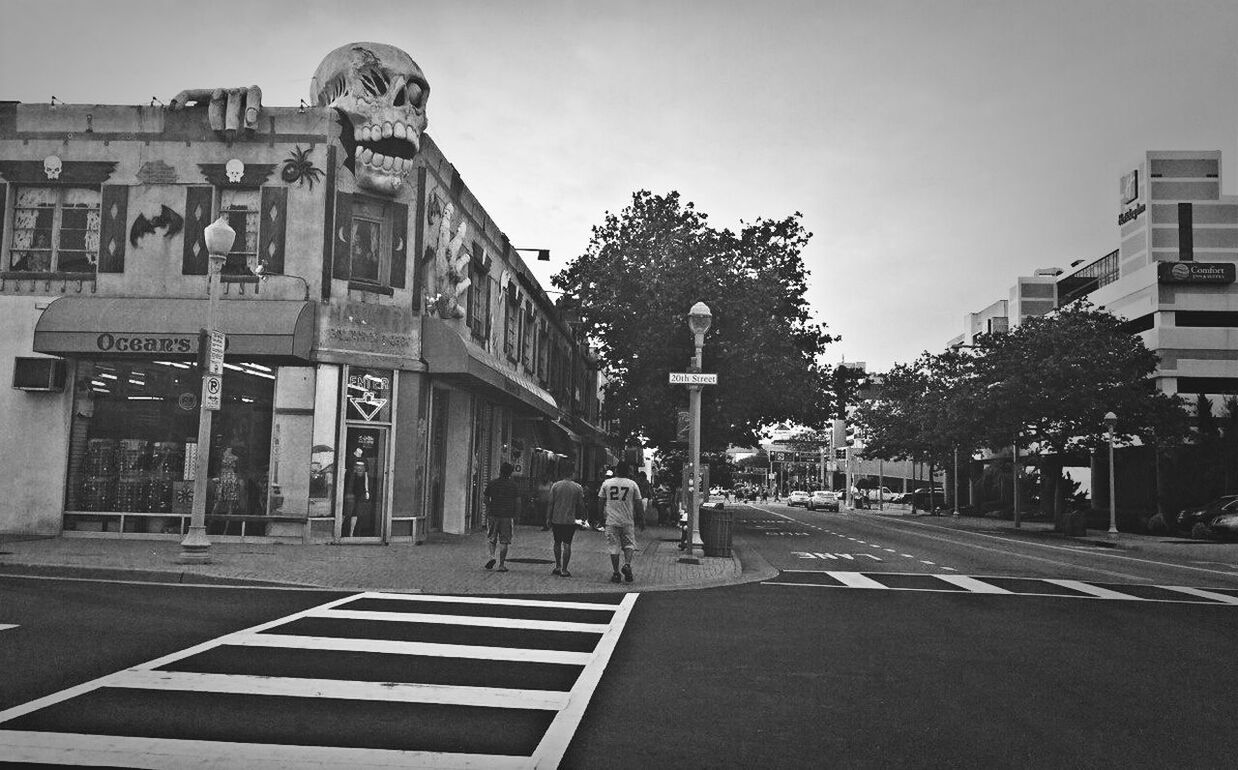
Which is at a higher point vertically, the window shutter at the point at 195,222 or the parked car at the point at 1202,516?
the window shutter at the point at 195,222

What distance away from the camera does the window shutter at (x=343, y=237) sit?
64.4ft

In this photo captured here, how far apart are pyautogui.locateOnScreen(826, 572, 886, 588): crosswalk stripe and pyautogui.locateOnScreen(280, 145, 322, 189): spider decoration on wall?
12.4m

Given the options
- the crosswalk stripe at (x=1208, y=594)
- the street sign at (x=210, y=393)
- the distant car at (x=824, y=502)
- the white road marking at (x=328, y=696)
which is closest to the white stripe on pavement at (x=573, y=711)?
the white road marking at (x=328, y=696)

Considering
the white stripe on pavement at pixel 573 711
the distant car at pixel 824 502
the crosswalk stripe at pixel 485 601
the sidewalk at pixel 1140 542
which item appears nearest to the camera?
the white stripe on pavement at pixel 573 711

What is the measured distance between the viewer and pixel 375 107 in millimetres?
19641

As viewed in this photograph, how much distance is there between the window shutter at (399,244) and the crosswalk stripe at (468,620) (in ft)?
35.5

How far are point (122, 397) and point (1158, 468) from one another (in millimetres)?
40976

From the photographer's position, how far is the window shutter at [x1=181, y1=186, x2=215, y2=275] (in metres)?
19.6

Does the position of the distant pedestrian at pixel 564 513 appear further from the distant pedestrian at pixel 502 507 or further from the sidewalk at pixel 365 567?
the distant pedestrian at pixel 502 507

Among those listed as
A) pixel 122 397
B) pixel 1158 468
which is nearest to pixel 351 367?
pixel 122 397

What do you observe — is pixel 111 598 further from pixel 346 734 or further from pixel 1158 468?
pixel 1158 468

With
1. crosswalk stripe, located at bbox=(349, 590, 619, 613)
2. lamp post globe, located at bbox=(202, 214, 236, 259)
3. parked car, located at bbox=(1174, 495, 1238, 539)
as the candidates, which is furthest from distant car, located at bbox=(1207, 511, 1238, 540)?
lamp post globe, located at bbox=(202, 214, 236, 259)

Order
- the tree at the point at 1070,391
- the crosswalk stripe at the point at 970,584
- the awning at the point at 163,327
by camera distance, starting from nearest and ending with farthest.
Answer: the crosswalk stripe at the point at 970,584
the awning at the point at 163,327
the tree at the point at 1070,391

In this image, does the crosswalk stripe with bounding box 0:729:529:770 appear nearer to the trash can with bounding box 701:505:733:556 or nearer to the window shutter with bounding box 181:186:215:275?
the trash can with bounding box 701:505:733:556
